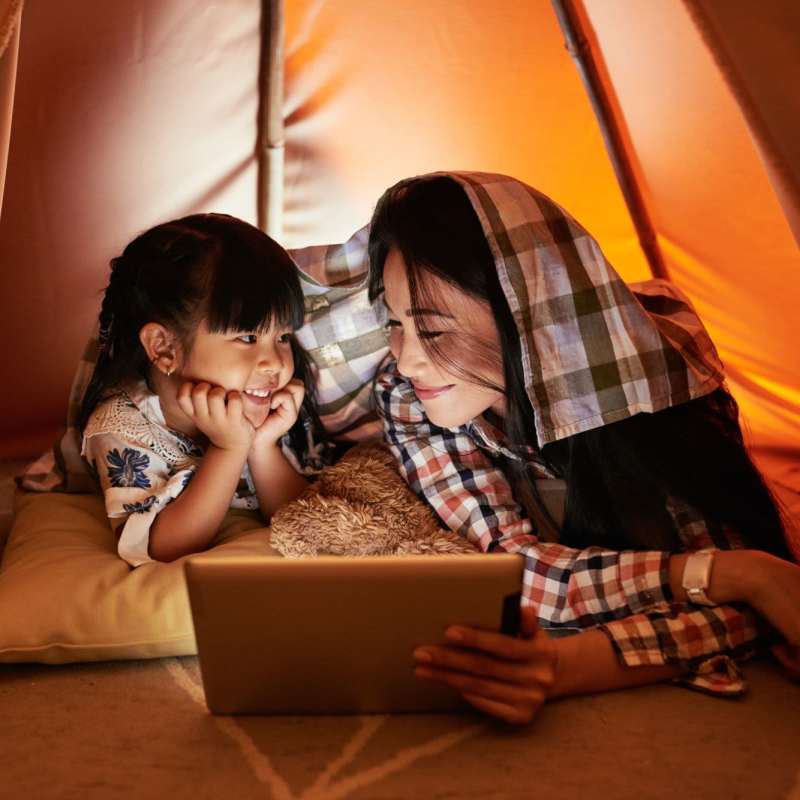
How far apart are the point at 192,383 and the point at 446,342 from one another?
0.37m

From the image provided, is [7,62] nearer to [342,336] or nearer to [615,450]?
[342,336]

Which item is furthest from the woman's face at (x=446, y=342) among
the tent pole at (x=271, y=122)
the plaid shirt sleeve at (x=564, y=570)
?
the tent pole at (x=271, y=122)

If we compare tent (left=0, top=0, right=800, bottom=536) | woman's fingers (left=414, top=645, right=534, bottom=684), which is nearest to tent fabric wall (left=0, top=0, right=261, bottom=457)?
tent (left=0, top=0, right=800, bottom=536)

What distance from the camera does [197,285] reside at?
140 centimetres

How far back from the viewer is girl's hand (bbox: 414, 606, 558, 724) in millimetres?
1001

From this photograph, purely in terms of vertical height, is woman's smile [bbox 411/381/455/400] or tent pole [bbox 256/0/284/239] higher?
tent pole [bbox 256/0/284/239]

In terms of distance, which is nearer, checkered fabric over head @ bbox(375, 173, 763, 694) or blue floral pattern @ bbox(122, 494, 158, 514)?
checkered fabric over head @ bbox(375, 173, 763, 694)

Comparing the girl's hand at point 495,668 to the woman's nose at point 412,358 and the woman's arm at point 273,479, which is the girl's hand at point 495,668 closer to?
the woman's nose at point 412,358

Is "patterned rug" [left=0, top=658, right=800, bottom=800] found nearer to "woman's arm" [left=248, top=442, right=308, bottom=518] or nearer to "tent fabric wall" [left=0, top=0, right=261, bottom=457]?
"woman's arm" [left=248, top=442, right=308, bottom=518]

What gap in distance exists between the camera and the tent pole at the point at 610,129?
1.74 meters

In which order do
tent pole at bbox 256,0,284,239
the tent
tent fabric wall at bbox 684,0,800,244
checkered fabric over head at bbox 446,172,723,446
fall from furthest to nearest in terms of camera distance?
1. tent pole at bbox 256,0,284,239
2. the tent
3. checkered fabric over head at bbox 446,172,723,446
4. tent fabric wall at bbox 684,0,800,244

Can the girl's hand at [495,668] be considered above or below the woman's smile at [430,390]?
below

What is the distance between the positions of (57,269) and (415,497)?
84 cm

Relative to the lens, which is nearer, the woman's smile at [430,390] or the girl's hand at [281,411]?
the woman's smile at [430,390]
